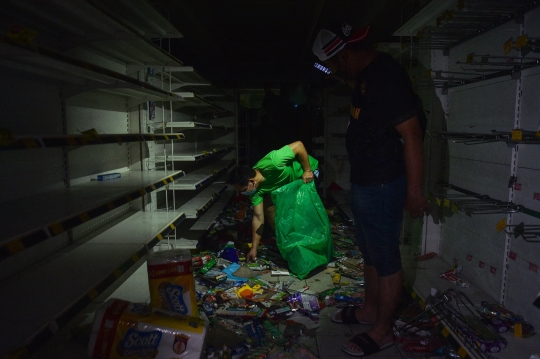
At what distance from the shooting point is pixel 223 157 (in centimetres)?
889

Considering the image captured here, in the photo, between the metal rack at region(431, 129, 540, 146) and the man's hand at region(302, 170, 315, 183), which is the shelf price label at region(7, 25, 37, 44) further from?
the man's hand at region(302, 170, 315, 183)

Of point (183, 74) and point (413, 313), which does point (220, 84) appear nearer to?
point (183, 74)

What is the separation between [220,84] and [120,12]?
547 centimetres

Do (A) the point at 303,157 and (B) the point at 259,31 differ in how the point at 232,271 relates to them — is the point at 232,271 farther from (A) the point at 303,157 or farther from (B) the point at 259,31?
(B) the point at 259,31

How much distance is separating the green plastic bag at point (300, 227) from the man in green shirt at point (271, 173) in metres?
0.11

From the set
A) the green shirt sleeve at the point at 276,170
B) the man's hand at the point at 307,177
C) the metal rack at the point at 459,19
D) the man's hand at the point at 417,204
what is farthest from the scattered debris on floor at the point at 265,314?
the metal rack at the point at 459,19

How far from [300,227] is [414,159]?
217 cm

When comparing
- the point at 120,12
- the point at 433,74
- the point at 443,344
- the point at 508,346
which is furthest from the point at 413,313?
the point at 120,12

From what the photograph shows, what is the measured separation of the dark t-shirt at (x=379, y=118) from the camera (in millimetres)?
2196

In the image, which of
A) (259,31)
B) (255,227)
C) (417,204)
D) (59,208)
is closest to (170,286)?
(59,208)

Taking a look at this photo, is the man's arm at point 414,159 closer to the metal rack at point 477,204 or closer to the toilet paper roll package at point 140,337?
the metal rack at point 477,204

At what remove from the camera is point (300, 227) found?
13.8 ft

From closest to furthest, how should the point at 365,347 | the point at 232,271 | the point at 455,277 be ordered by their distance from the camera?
the point at 365,347 → the point at 455,277 → the point at 232,271

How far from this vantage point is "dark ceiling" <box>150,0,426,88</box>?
5516mm
